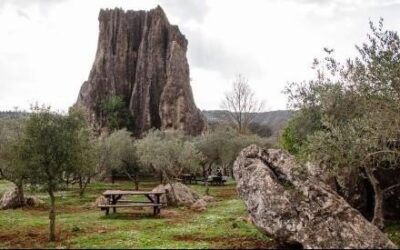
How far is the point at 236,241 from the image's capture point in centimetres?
2433

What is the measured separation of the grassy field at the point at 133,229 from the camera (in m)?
23.9

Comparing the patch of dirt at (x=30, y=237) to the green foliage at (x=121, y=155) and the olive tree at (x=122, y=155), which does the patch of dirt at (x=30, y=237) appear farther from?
the olive tree at (x=122, y=155)

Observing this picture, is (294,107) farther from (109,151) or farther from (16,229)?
(109,151)

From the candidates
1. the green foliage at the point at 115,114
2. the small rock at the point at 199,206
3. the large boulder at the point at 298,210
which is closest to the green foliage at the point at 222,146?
the green foliage at the point at 115,114

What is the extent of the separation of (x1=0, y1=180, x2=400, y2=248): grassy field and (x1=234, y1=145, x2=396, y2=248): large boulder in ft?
6.67

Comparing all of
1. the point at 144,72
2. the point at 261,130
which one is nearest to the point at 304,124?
the point at 144,72

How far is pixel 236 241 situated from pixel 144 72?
10583 centimetres

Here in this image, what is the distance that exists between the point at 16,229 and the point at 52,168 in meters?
7.19

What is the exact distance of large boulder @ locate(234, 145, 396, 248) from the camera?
20125 mm

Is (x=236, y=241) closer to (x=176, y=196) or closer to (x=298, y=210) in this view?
(x=298, y=210)

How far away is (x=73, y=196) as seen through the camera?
55906 mm

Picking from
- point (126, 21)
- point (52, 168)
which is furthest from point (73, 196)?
point (126, 21)

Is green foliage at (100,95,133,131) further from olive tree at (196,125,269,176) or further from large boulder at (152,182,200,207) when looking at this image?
large boulder at (152,182,200,207)

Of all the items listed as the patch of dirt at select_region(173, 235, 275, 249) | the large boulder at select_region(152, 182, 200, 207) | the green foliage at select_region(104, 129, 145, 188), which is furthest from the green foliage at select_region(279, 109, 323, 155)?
the green foliage at select_region(104, 129, 145, 188)
